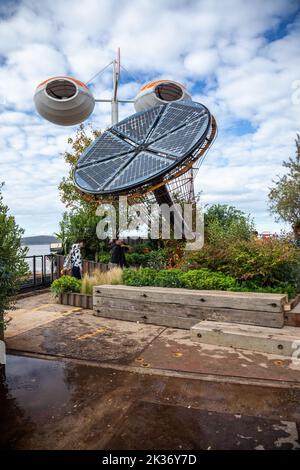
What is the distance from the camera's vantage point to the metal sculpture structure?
10.2m

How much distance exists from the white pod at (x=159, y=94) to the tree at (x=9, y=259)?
1296 cm

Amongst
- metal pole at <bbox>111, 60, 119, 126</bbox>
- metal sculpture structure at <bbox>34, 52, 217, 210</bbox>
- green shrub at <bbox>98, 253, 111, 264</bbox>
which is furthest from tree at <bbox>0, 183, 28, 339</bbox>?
metal pole at <bbox>111, 60, 119, 126</bbox>

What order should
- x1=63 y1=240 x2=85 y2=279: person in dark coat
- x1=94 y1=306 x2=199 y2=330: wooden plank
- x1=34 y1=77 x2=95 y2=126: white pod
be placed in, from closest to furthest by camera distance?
x1=94 y1=306 x2=199 y2=330: wooden plank < x1=63 y1=240 x2=85 y2=279: person in dark coat < x1=34 y1=77 x2=95 y2=126: white pod

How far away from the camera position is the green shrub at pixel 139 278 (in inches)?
311

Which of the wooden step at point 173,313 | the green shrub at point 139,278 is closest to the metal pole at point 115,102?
the green shrub at point 139,278

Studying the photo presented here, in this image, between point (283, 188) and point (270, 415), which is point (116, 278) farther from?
point (283, 188)

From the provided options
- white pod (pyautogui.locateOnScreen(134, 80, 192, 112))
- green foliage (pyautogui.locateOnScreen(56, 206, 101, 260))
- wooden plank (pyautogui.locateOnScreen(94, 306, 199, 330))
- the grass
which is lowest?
wooden plank (pyautogui.locateOnScreen(94, 306, 199, 330))

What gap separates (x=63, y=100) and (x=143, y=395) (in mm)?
13519

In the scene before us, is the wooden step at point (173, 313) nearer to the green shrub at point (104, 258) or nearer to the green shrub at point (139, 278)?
the green shrub at point (139, 278)

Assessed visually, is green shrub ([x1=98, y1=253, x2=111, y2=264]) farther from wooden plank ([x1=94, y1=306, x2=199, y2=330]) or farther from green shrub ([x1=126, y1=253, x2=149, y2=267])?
wooden plank ([x1=94, y1=306, x2=199, y2=330])

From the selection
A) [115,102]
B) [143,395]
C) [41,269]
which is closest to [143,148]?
[41,269]

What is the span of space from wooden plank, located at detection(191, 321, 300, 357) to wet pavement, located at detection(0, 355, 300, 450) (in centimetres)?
119

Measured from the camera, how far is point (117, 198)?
11.3m

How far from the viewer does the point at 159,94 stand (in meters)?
16.3
